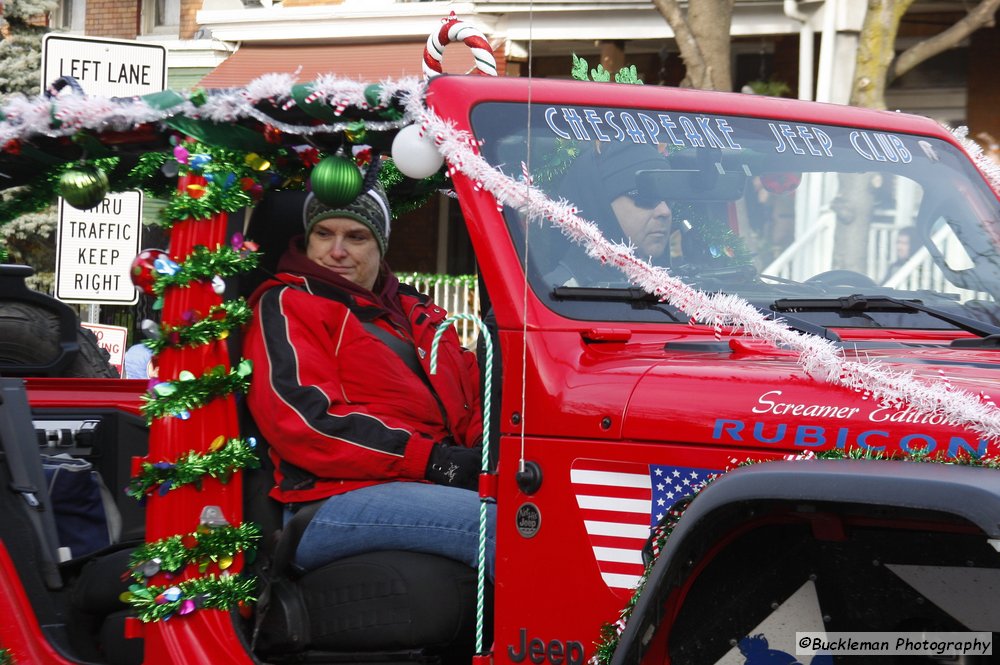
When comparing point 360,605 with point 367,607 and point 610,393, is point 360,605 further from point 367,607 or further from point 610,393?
point 610,393

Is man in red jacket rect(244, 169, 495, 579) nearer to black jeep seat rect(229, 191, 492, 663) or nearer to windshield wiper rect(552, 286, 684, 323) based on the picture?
black jeep seat rect(229, 191, 492, 663)

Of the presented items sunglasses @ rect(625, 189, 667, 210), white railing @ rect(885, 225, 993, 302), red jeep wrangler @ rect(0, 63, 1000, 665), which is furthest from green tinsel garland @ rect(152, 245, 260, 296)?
white railing @ rect(885, 225, 993, 302)

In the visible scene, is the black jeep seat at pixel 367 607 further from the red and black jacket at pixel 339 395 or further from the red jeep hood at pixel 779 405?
the red jeep hood at pixel 779 405

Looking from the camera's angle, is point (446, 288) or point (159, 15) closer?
point (446, 288)

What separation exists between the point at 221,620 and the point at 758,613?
1.47 metres

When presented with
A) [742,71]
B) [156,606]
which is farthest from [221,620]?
[742,71]

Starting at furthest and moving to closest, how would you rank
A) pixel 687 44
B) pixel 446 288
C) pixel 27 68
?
pixel 27 68
pixel 446 288
pixel 687 44

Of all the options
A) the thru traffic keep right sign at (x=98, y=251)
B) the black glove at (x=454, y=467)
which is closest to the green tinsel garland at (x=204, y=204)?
the black glove at (x=454, y=467)

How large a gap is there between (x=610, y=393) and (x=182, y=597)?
1.30 metres

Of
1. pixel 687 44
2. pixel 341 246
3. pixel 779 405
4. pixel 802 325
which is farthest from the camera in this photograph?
pixel 687 44

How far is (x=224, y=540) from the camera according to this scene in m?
3.39

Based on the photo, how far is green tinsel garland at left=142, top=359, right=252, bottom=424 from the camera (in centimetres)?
340

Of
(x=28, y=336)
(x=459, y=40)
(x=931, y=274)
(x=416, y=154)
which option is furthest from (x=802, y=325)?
(x=28, y=336)

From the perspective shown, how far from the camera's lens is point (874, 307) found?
3.04 metres
